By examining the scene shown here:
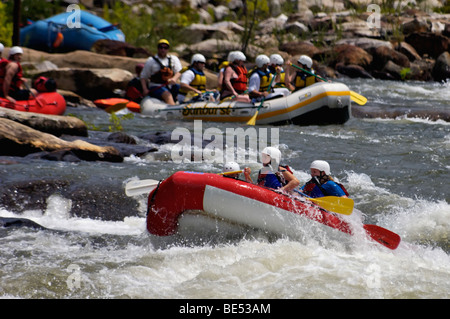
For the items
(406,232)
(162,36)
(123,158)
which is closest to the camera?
(406,232)

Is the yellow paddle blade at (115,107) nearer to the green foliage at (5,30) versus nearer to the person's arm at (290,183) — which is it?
the green foliage at (5,30)

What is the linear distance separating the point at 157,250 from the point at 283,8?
21814 mm

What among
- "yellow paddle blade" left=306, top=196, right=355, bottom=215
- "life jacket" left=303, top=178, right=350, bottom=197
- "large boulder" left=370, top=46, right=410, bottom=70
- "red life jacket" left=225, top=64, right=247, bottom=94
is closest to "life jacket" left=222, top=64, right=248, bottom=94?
"red life jacket" left=225, top=64, right=247, bottom=94

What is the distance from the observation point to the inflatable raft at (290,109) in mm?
10797

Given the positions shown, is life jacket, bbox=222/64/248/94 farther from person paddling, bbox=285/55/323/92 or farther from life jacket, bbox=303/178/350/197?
life jacket, bbox=303/178/350/197

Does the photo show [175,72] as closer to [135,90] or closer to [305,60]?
[135,90]

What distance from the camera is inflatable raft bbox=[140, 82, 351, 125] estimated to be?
1080 centimetres

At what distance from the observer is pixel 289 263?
4844 millimetres

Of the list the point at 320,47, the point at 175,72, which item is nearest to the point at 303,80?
the point at 175,72

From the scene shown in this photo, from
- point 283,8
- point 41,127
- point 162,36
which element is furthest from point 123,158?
point 283,8

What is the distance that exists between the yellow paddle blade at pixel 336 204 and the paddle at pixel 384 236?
239mm

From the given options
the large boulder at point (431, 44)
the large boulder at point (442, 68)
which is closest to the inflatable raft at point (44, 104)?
the large boulder at point (442, 68)
